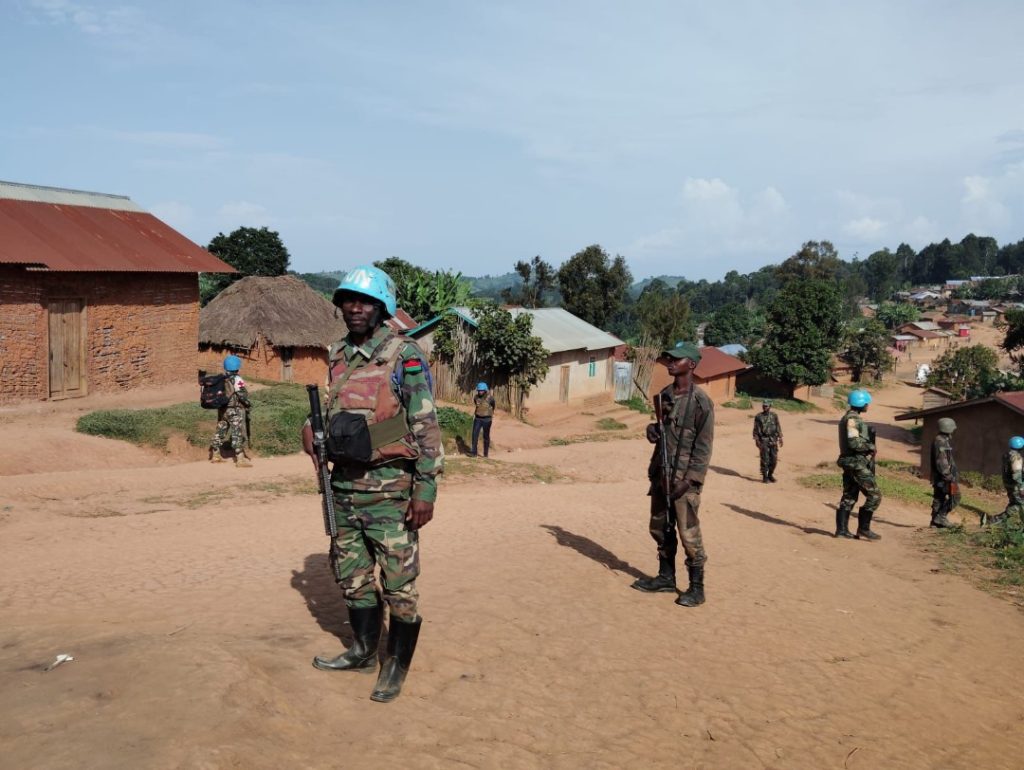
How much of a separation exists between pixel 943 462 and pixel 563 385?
60.8 feet

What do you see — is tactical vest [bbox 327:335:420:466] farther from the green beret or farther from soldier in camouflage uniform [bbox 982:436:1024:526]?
soldier in camouflage uniform [bbox 982:436:1024:526]

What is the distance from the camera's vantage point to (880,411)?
129 ft

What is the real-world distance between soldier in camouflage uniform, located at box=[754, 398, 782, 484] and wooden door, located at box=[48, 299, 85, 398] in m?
14.9

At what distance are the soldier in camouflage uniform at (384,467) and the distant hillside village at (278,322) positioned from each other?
120 cm

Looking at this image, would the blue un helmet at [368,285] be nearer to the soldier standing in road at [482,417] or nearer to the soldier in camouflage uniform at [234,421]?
the soldier in camouflage uniform at [234,421]

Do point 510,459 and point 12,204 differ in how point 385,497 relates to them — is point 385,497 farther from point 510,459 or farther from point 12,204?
point 12,204

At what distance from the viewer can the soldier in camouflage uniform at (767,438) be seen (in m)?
17.6

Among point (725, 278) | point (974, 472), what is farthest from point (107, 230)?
point (725, 278)

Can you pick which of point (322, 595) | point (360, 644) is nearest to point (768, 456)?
point (322, 595)

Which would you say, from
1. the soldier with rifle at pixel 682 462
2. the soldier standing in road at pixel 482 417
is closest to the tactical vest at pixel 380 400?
the soldier with rifle at pixel 682 462

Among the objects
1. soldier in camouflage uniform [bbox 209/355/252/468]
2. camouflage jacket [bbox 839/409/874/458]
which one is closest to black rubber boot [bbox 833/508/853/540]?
camouflage jacket [bbox 839/409/874/458]

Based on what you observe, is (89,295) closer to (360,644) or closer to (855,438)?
(855,438)

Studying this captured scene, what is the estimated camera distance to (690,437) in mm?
6691

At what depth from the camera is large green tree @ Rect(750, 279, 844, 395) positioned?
40031 millimetres
